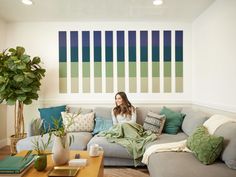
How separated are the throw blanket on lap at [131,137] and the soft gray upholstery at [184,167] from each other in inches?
25.6

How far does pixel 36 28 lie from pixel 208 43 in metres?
3.18

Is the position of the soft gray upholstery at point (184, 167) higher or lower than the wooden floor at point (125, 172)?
higher

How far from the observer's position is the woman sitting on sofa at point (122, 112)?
3.51 m

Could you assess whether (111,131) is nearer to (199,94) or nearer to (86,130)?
(86,130)

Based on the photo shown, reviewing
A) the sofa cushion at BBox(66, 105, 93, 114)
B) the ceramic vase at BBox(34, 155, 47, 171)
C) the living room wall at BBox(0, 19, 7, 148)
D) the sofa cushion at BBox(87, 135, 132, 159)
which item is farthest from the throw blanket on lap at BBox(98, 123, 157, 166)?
the living room wall at BBox(0, 19, 7, 148)

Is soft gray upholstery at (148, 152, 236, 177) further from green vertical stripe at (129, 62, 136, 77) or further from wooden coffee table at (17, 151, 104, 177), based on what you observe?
green vertical stripe at (129, 62, 136, 77)

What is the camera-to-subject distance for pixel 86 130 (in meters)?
3.60

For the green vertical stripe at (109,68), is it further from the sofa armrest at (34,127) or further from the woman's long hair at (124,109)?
the sofa armrest at (34,127)

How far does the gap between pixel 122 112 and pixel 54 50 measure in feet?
6.16

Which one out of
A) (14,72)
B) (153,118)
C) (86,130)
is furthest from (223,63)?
(14,72)

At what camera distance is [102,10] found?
11.9ft

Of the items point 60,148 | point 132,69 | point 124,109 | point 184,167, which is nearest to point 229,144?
point 184,167

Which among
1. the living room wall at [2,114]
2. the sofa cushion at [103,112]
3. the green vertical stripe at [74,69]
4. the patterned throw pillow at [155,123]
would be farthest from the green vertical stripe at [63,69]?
the patterned throw pillow at [155,123]

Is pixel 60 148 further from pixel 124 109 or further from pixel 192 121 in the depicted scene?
pixel 192 121
